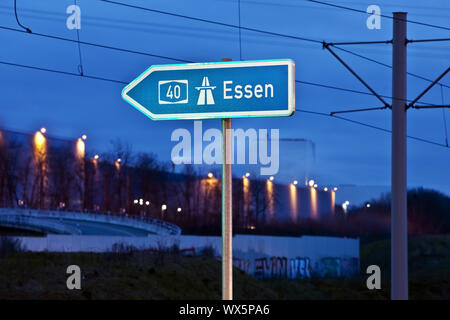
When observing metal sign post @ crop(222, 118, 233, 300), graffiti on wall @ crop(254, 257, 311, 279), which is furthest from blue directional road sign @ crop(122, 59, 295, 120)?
graffiti on wall @ crop(254, 257, 311, 279)

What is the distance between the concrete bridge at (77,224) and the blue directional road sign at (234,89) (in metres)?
51.5

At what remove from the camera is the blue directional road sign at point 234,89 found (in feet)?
34.2

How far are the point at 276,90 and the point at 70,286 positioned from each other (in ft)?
75.4

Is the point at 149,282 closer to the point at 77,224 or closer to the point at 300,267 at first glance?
the point at 77,224

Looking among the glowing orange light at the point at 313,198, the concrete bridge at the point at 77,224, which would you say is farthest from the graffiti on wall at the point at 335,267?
the glowing orange light at the point at 313,198

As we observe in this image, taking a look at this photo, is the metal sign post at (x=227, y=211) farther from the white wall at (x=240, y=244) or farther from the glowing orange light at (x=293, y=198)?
the glowing orange light at (x=293, y=198)

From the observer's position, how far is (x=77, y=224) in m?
68.0

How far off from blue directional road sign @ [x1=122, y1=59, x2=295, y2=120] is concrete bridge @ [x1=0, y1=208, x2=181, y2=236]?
51.5m

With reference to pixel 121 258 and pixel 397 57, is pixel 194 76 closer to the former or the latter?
pixel 397 57

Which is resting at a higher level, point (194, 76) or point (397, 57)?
point (397, 57)

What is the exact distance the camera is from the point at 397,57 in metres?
22.2

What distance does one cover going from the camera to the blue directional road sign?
10414 millimetres

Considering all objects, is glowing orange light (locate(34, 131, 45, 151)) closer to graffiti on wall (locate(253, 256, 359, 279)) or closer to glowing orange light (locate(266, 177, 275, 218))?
glowing orange light (locate(266, 177, 275, 218))
